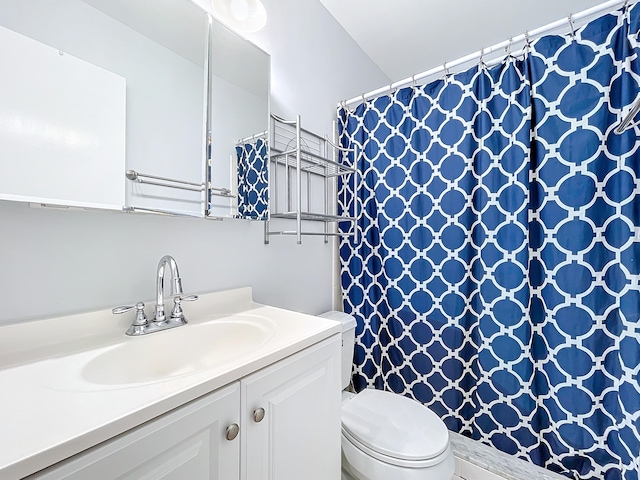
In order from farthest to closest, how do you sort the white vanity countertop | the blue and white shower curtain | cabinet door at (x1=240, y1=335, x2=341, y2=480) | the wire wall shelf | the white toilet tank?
the white toilet tank < the wire wall shelf < the blue and white shower curtain < cabinet door at (x1=240, y1=335, x2=341, y2=480) < the white vanity countertop

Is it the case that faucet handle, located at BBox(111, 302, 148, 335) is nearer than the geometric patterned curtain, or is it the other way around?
faucet handle, located at BBox(111, 302, 148, 335)

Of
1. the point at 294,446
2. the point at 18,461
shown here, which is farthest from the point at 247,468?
the point at 18,461

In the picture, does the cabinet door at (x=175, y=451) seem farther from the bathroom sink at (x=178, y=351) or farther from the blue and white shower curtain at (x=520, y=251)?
the blue and white shower curtain at (x=520, y=251)

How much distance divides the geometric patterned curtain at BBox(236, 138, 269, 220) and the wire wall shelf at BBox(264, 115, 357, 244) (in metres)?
0.08

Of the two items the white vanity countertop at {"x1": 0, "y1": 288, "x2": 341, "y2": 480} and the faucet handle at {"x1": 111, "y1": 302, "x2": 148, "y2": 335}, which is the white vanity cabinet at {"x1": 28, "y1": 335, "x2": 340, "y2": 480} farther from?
the faucet handle at {"x1": 111, "y1": 302, "x2": 148, "y2": 335}

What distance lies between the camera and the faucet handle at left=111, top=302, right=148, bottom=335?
0.83 meters

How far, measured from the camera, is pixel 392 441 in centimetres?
103

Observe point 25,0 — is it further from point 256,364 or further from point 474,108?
point 474,108

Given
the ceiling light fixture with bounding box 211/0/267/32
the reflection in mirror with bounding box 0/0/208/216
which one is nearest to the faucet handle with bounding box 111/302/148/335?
the reflection in mirror with bounding box 0/0/208/216

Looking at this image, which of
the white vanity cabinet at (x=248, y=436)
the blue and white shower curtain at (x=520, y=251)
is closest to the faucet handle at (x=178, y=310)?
the white vanity cabinet at (x=248, y=436)

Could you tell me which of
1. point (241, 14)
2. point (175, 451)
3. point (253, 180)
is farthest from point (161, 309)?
point (241, 14)

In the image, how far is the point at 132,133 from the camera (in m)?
0.89

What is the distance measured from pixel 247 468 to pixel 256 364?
0.77 feet

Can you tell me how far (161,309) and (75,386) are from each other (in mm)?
346
